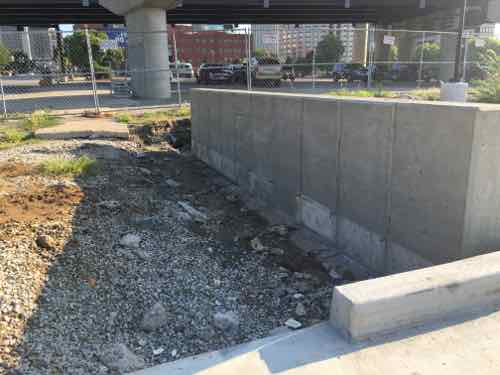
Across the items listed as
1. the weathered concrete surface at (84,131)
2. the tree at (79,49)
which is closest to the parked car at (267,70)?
the weathered concrete surface at (84,131)

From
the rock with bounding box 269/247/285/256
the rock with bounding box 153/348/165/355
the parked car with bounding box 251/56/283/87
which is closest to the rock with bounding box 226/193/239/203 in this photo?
the rock with bounding box 269/247/285/256

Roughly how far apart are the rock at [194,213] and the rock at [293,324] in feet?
8.86

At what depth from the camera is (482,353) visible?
8.30 feet

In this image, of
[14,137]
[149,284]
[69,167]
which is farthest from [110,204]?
[14,137]

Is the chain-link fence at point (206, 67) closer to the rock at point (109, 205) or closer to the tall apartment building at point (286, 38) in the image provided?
the tall apartment building at point (286, 38)

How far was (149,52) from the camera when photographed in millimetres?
16969

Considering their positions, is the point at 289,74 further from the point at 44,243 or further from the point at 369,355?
the point at 369,355

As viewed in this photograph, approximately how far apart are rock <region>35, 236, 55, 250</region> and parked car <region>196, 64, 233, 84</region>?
76.9 feet

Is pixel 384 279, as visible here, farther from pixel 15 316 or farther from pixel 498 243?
pixel 15 316

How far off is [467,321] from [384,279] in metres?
0.57

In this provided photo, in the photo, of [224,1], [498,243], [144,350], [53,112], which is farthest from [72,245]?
[224,1]

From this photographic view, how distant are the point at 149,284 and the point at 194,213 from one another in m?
2.18

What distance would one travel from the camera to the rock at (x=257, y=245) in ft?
18.8

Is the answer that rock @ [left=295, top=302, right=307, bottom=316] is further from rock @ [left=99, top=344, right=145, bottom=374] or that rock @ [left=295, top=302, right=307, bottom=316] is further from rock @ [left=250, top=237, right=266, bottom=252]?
rock @ [left=99, top=344, right=145, bottom=374]
